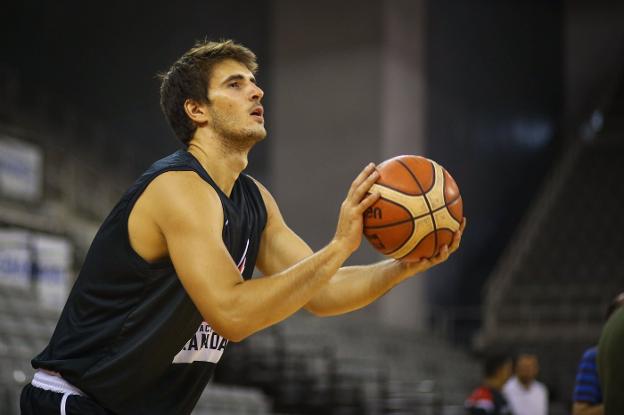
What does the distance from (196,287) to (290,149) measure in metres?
14.3

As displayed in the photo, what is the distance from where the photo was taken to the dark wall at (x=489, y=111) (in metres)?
17.9

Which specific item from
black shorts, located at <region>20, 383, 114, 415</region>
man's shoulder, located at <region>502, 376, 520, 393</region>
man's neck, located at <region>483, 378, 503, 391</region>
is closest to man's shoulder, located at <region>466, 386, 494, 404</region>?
man's neck, located at <region>483, 378, 503, 391</region>

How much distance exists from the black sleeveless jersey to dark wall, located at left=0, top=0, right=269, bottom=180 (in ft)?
47.0

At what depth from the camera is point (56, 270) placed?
42.1 ft

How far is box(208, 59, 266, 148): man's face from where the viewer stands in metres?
2.90

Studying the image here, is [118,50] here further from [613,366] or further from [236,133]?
[236,133]

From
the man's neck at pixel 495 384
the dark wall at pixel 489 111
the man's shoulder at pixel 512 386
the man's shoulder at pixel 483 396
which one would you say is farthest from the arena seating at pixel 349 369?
the man's shoulder at pixel 483 396

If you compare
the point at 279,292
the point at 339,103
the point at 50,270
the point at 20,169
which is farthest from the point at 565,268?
the point at 279,292

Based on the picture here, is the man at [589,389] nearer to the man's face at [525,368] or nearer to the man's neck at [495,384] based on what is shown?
the man's neck at [495,384]

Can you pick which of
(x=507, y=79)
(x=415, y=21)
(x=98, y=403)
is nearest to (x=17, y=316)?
(x=98, y=403)

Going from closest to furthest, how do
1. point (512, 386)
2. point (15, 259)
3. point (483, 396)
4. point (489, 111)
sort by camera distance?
point (483, 396), point (512, 386), point (15, 259), point (489, 111)

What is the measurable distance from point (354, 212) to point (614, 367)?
160 cm

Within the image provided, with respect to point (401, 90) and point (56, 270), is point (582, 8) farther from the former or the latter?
point (56, 270)

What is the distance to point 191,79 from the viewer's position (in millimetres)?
2984
